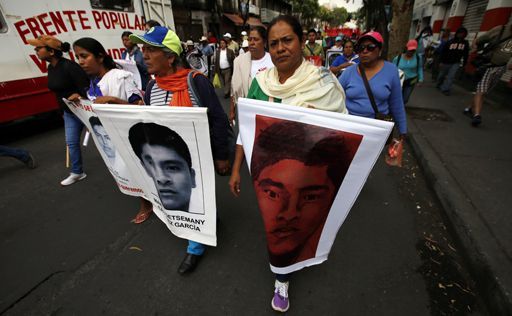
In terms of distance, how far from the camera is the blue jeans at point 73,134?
134 inches

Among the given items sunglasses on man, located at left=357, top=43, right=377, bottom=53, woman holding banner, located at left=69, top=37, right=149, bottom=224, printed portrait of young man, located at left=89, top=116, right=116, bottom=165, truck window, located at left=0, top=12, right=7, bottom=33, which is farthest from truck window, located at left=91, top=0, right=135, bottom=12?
sunglasses on man, located at left=357, top=43, right=377, bottom=53

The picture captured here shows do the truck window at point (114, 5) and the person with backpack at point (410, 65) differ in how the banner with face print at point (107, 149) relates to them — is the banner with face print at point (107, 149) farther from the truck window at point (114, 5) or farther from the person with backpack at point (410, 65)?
the person with backpack at point (410, 65)

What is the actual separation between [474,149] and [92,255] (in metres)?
5.34

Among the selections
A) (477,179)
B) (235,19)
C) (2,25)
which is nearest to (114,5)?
(2,25)

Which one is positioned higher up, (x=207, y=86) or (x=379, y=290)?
(x=207, y=86)

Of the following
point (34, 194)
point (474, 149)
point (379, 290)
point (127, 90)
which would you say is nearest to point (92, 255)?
point (127, 90)

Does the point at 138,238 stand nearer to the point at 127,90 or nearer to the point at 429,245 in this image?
the point at 127,90

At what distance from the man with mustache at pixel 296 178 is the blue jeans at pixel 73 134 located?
3.05 metres

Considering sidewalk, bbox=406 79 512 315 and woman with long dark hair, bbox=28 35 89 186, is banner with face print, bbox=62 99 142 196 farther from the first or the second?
sidewalk, bbox=406 79 512 315

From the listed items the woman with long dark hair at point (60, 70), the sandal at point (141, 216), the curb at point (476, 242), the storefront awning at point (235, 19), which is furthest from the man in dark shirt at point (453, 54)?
the storefront awning at point (235, 19)

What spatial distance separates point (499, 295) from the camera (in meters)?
1.80

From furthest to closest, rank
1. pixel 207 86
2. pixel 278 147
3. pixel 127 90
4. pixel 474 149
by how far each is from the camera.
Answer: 1. pixel 474 149
2. pixel 127 90
3. pixel 207 86
4. pixel 278 147

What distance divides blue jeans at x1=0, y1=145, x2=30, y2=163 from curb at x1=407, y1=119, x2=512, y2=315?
19.2 feet

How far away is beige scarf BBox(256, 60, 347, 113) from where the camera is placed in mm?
1463
